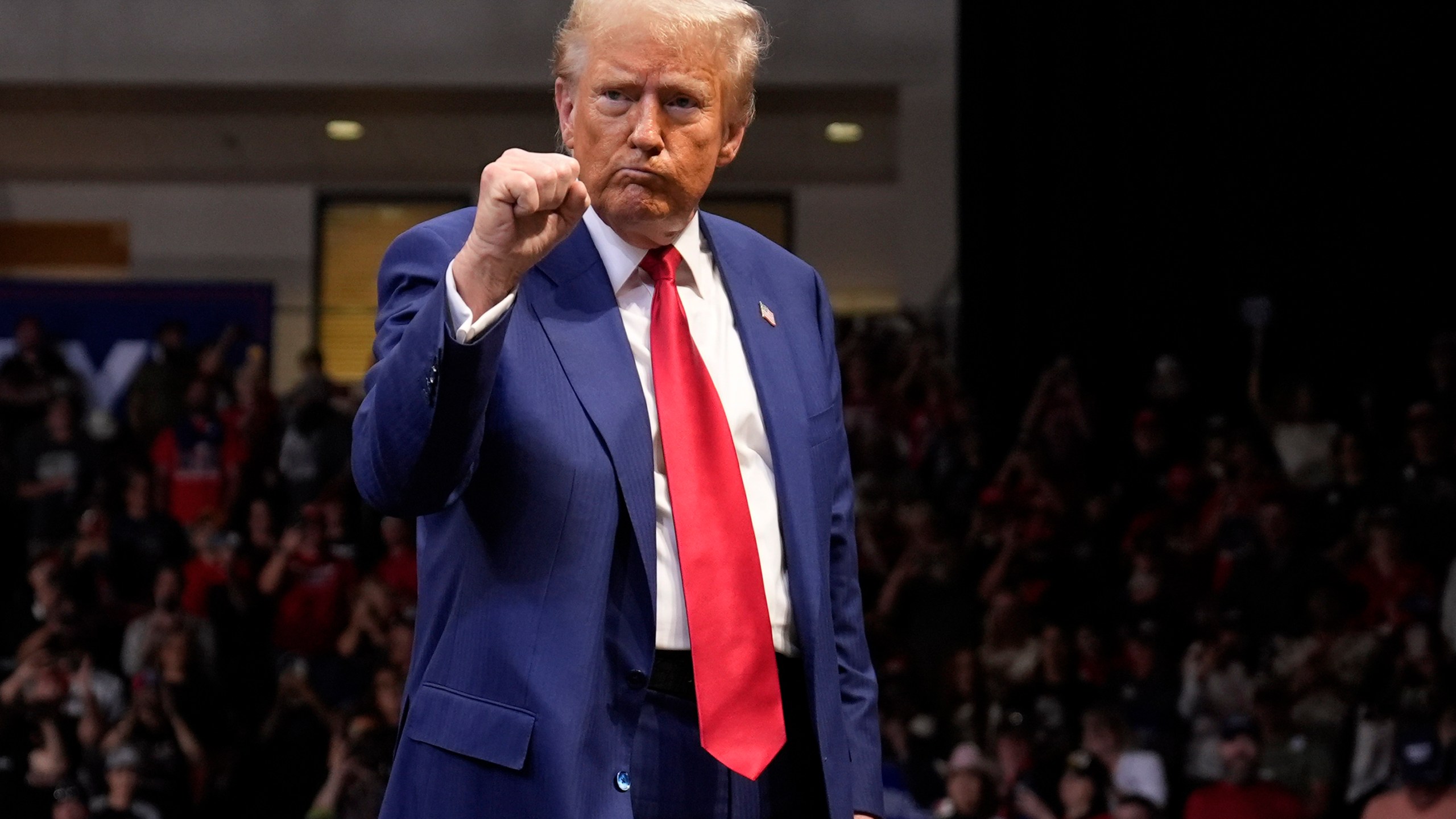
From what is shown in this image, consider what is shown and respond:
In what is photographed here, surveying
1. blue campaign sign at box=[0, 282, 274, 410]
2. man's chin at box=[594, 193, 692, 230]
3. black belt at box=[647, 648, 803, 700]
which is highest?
blue campaign sign at box=[0, 282, 274, 410]

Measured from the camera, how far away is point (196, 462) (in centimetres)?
882

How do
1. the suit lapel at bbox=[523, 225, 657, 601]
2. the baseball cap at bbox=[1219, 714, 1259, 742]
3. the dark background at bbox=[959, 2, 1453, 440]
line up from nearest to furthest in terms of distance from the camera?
the suit lapel at bbox=[523, 225, 657, 601], the baseball cap at bbox=[1219, 714, 1259, 742], the dark background at bbox=[959, 2, 1453, 440]

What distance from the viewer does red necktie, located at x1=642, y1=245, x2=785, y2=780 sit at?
5.47 feet

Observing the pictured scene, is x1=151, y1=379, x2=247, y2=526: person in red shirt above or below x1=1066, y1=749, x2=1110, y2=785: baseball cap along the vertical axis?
above

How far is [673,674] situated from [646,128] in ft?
1.63

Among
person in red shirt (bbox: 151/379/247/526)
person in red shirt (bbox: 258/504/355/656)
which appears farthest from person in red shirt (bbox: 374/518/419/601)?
person in red shirt (bbox: 151/379/247/526)

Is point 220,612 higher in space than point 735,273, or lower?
lower

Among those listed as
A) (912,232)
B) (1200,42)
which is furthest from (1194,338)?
(912,232)

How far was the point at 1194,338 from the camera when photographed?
918 cm

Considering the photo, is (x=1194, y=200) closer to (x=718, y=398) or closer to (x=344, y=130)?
(x=344, y=130)

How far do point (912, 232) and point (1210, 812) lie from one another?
211 inches

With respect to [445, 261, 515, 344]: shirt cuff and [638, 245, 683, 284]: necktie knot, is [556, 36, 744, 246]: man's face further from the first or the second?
[445, 261, 515, 344]: shirt cuff

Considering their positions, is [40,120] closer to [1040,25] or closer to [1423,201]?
[1040,25]

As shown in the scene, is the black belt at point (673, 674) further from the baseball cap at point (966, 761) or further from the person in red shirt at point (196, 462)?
the person in red shirt at point (196, 462)
